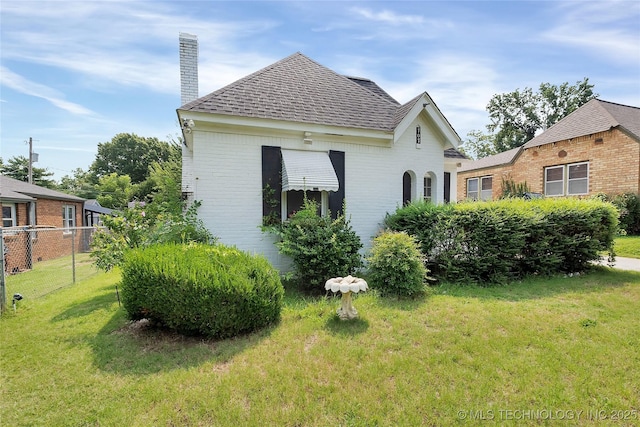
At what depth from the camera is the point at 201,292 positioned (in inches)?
187

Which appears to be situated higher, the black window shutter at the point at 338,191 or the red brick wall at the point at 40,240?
the black window shutter at the point at 338,191

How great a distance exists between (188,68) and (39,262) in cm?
1558

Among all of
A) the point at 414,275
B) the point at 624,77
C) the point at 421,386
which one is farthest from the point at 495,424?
the point at 624,77

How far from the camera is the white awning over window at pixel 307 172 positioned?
28.4ft

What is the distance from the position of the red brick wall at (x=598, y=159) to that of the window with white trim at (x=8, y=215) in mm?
33695

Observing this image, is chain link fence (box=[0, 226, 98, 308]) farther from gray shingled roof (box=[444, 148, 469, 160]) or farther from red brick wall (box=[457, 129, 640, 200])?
red brick wall (box=[457, 129, 640, 200])

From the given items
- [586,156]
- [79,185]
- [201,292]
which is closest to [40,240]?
[201,292]

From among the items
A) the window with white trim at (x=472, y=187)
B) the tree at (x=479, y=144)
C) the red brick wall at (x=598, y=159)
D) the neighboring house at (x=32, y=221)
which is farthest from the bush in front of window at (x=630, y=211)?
the tree at (x=479, y=144)

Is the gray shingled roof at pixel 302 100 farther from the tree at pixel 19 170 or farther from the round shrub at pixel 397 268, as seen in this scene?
the tree at pixel 19 170

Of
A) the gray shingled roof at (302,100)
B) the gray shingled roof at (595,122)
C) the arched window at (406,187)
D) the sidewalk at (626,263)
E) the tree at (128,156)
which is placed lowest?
the sidewalk at (626,263)

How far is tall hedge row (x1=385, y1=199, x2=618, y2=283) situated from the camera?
7859 millimetres

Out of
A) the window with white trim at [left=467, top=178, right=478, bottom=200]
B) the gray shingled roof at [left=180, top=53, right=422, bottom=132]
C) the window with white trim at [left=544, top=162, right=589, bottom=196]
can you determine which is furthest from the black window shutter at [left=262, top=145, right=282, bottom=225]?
the window with white trim at [left=467, top=178, right=478, bottom=200]

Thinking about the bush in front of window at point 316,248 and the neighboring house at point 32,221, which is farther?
the neighboring house at point 32,221

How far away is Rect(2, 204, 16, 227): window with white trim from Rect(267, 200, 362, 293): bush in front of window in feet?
57.4
